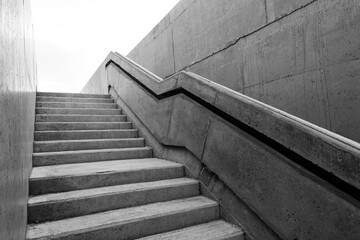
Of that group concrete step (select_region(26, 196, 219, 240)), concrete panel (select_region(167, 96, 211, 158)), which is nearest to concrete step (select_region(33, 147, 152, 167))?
concrete panel (select_region(167, 96, 211, 158))

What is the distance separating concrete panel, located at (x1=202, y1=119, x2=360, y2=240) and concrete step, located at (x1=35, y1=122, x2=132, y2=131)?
2509 mm

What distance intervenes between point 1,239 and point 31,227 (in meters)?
1.23

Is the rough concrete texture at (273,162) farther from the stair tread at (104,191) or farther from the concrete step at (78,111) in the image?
the concrete step at (78,111)

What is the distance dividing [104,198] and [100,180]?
0.35 meters

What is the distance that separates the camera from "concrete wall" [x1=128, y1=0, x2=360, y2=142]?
2523 millimetres

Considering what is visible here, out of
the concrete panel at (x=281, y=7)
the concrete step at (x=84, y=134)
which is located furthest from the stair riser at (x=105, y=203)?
the concrete panel at (x=281, y=7)

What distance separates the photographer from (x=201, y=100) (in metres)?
2.74

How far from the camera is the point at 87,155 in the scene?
10.8 feet

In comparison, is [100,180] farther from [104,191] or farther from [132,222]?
[132,222]

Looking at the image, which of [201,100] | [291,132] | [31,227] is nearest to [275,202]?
[291,132]

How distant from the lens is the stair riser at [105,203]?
202cm

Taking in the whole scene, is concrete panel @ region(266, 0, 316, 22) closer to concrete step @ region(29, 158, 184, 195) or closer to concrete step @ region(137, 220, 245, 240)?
concrete step @ region(29, 158, 184, 195)

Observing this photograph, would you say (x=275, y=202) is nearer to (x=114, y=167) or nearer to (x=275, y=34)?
(x=114, y=167)

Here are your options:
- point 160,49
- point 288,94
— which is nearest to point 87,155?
point 288,94
